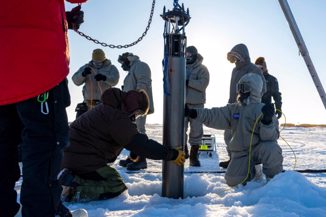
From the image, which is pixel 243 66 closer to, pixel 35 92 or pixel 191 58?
pixel 191 58

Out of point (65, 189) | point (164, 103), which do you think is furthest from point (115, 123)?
point (65, 189)

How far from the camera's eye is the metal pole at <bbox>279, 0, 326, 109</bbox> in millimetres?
4008

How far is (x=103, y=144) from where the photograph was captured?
3.09 meters

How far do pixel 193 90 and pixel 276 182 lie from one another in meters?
3.07

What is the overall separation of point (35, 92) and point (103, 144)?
55.8 inches

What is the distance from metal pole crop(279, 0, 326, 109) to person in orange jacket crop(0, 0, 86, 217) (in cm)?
284

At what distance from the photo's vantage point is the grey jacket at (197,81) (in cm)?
574

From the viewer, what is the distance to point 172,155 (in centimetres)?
292

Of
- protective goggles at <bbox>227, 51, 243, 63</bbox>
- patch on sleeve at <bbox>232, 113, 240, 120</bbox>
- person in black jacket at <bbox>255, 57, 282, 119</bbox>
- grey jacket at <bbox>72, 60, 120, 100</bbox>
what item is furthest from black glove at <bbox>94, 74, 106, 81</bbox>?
patch on sleeve at <bbox>232, 113, 240, 120</bbox>

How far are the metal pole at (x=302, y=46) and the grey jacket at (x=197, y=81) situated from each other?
188 cm

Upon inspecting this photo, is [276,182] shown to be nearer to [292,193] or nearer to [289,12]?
[292,193]

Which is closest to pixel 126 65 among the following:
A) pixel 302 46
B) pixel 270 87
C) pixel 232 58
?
pixel 232 58

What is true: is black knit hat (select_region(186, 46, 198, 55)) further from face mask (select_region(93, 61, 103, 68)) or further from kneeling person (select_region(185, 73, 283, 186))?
kneeling person (select_region(185, 73, 283, 186))

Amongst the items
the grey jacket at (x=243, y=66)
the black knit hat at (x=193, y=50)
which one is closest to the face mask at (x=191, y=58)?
the black knit hat at (x=193, y=50)
